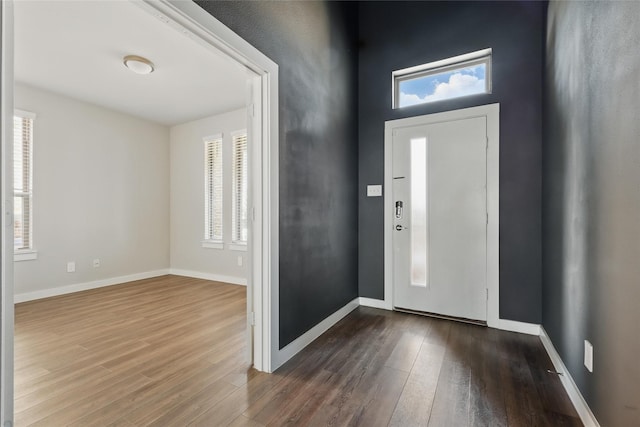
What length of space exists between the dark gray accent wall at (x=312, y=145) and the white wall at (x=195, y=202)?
2.27 meters

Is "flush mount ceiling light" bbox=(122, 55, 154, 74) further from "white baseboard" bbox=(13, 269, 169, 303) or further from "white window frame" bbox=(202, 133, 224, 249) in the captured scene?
"white baseboard" bbox=(13, 269, 169, 303)

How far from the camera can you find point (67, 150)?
4.23m

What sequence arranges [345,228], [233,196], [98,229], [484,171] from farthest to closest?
1. [233,196]
2. [98,229]
3. [345,228]
4. [484,171]

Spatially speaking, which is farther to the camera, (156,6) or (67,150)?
(67,150)

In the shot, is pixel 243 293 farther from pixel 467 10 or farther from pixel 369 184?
pixel 467 10

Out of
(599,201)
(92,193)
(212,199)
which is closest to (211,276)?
(212,199)

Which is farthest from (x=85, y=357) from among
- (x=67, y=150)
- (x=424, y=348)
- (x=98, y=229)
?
(x=67, y=150)

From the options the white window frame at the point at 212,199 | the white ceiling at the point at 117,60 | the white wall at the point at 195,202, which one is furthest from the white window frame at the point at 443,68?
the white window frame at the point at 212,199

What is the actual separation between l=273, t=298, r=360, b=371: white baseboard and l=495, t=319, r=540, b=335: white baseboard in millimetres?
1469

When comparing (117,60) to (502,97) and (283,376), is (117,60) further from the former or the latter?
(502,97)

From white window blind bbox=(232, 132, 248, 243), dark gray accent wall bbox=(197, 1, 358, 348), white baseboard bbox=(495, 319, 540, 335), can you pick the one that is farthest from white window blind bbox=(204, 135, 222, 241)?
white baseboard bbox=(495, 319, 540, 335)

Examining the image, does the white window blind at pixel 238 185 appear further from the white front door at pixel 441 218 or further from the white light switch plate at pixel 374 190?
the white front door at pixel 441 218

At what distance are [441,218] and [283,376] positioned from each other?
2133 mm

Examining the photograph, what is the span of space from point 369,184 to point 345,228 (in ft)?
2.15
